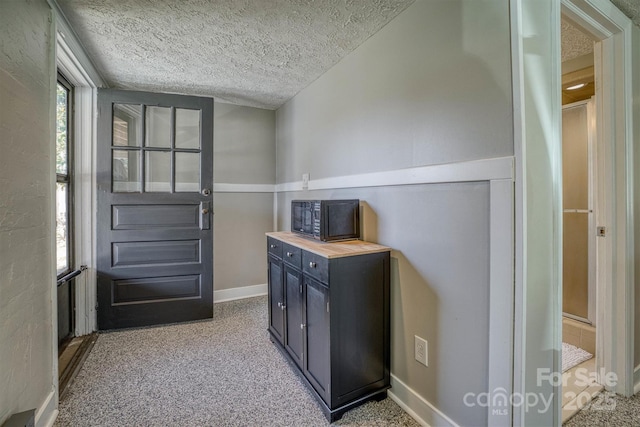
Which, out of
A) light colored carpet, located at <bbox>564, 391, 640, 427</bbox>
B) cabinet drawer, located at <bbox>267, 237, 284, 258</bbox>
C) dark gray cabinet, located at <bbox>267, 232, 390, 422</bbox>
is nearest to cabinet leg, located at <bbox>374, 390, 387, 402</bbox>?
dark gray cabinet, located at <bbox>267, 232, 390, 422</bbox>

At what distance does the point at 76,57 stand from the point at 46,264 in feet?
4.63

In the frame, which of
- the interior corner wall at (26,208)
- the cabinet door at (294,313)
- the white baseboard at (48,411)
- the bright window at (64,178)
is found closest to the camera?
the interior corner wall at (26,208)

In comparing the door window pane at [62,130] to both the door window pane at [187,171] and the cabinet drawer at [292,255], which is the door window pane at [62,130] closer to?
the door window pane at [187,171]

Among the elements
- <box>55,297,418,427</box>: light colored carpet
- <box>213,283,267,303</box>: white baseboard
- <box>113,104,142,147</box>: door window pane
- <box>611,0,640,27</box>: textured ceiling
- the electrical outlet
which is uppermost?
<box>611,0,640,27</box>: textured ceiling

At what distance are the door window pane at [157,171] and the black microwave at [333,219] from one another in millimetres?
1553

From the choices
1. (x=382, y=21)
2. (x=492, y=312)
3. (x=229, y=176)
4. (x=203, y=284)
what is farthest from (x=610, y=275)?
(x=229, y=176)

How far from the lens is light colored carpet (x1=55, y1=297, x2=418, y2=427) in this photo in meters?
1.55

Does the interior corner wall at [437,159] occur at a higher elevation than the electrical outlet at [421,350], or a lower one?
higher

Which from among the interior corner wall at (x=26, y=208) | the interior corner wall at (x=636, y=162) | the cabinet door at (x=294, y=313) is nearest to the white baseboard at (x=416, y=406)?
the cabinet door at (x=294, y=313)

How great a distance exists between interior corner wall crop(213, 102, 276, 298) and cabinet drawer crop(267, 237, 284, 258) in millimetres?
1213

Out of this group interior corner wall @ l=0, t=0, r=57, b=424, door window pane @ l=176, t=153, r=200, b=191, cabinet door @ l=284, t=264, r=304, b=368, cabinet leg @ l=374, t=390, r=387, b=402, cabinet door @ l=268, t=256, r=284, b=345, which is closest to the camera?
interior corner wall @ l=0, t=0, r=57, b=424

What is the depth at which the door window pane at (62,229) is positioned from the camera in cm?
227

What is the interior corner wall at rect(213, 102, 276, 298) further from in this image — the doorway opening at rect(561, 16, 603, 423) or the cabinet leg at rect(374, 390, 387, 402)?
the doorway opening at rect(561, 16, 603, 423)

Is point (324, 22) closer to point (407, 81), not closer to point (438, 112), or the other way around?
point (407, 81)
